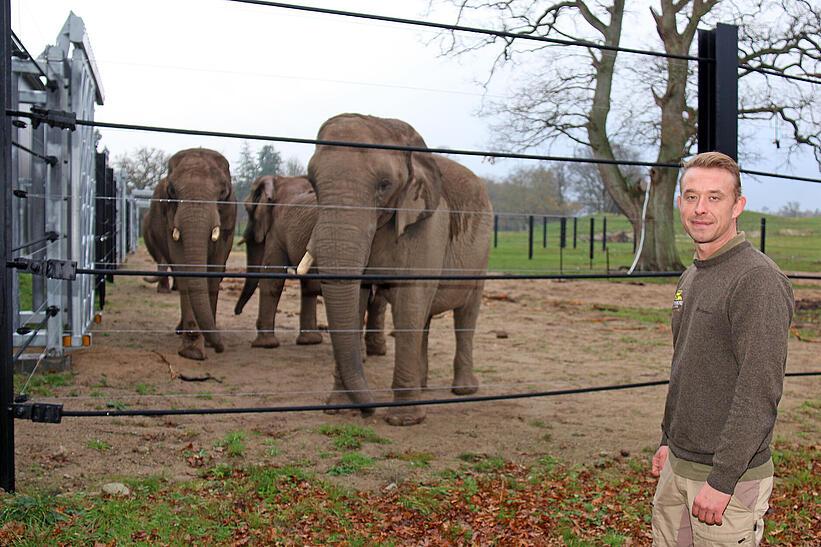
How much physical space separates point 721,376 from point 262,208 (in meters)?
6.90

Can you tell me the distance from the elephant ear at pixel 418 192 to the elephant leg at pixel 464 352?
1.40 meters

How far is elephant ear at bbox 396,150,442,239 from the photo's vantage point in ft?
18.3

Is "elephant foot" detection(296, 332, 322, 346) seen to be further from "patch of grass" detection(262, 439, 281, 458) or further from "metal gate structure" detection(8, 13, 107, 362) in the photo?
"patch of grass" detection(262, 439, 281, 458)

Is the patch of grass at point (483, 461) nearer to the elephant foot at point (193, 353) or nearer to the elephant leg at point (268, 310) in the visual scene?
the elephant foot at point (193, 353)

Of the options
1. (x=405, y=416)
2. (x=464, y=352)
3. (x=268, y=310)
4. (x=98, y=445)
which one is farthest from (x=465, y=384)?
(x=98, y=445)

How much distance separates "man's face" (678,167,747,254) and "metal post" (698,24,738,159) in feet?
6.02

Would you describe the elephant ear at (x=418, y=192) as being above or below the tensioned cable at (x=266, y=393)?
above

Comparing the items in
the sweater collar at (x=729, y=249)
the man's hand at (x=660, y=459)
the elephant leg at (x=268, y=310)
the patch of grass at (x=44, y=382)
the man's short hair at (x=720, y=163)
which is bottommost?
the patch of grass at (x=44, y=382)

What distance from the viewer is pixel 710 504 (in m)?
2.09

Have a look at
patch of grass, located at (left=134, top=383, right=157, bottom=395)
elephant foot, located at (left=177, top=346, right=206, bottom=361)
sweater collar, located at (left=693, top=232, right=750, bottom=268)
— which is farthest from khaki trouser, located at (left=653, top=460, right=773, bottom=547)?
elephant foot, located at (left=177, top=346, right=206, bottom=361)

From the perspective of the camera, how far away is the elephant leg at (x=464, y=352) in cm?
677

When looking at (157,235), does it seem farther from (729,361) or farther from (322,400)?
(729,361)

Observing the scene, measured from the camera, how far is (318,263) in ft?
17.3

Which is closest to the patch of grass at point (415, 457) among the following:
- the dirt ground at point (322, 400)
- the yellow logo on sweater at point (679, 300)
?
the dirt ground at point (322, 400)
